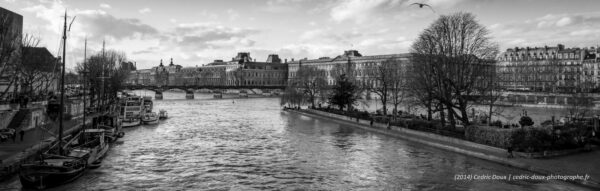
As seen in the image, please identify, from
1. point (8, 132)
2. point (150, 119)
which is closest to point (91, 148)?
point (8, 132)

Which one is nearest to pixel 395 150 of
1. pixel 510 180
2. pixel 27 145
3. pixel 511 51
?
pixel 510 180

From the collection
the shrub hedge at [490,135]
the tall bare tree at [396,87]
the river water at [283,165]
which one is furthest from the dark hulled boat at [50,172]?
the tall bare tree at [396,87]

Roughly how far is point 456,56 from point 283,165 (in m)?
21.9

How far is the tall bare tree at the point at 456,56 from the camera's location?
43469 mm

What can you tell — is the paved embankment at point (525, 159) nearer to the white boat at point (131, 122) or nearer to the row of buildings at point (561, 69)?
the white boat at point (131, 122)

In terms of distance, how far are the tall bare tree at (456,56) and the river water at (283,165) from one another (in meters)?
6.81

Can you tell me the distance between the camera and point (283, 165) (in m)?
30.6

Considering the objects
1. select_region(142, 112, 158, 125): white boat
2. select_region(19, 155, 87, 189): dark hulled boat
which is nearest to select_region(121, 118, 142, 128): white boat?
select_region(142, 112, 158, 125): white boat

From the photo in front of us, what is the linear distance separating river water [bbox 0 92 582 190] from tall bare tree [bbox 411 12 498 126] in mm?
6811

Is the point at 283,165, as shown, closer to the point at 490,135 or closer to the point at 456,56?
the point at 490,135

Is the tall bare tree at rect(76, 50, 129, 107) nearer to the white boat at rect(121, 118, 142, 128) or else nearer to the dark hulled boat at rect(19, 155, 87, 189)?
the white boat at rect(121, 118, 142, 128)

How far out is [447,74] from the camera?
1810 inches

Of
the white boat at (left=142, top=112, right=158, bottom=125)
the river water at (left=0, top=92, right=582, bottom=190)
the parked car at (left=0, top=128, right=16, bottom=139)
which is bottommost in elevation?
the river water at (left=0, top=92, right=582, bottom=190)

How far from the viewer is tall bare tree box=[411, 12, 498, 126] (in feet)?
143
